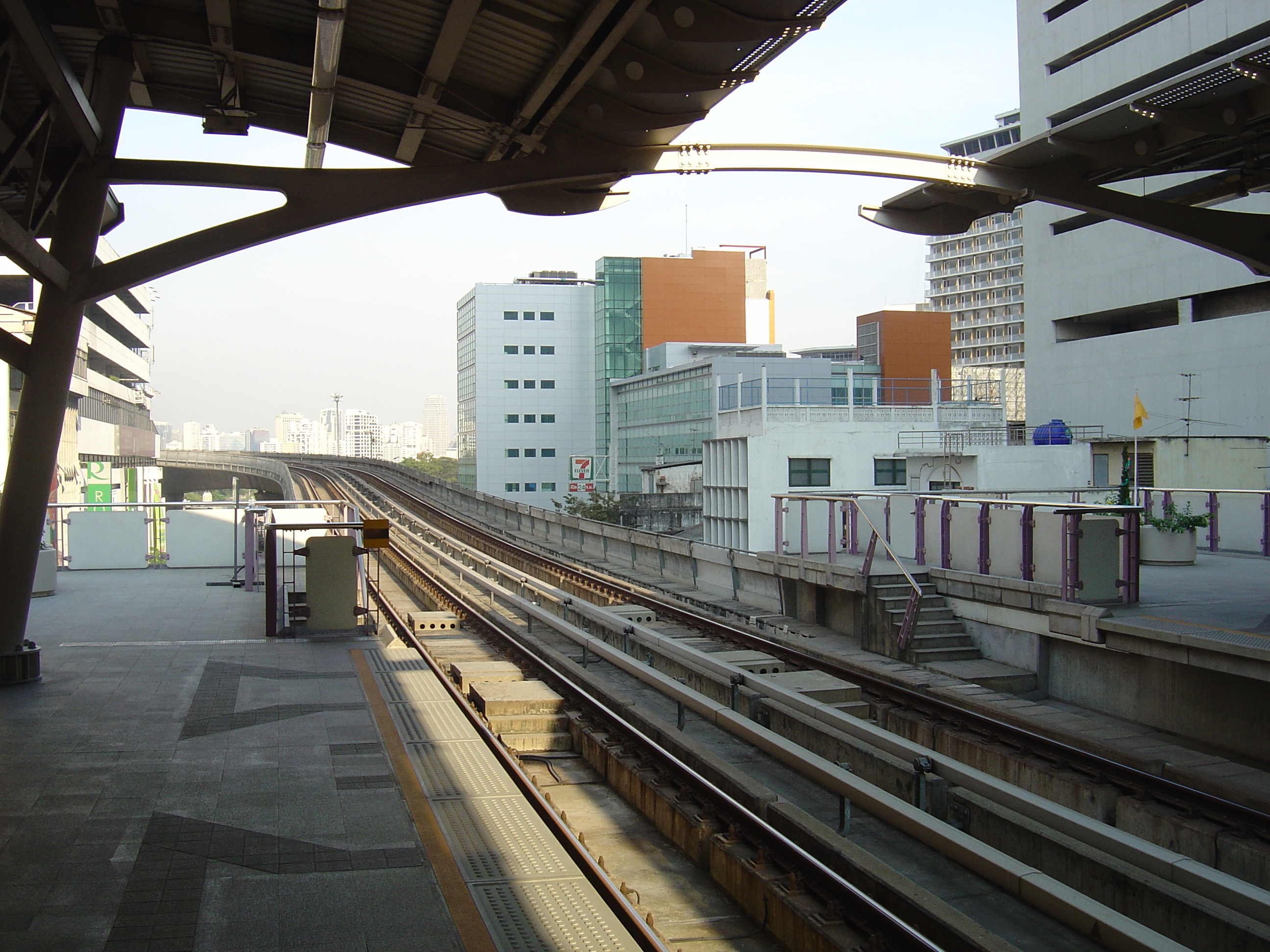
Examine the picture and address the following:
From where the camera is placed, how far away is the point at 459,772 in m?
7.21

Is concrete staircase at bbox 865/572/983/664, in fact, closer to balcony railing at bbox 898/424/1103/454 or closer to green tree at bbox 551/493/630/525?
balcony railing at bbox 898/424/1103/454

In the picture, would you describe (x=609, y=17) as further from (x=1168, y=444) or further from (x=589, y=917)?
(x=1168, y=444)

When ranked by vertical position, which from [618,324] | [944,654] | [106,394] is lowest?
[944,654]

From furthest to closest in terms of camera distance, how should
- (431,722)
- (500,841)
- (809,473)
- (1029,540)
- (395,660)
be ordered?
1. (809,473)
2. (1029,540)
3. (395,660)
4. (431,722)
5. (500,841)

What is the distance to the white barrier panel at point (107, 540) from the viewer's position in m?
19.4

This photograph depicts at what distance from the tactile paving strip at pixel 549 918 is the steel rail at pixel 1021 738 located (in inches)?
196

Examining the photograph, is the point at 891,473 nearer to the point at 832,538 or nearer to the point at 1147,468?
the point at 1147,468

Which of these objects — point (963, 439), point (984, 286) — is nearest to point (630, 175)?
point (963, 439)

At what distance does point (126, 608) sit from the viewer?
14.7 meters

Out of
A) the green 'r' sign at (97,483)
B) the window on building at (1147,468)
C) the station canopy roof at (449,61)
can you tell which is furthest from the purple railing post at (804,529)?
the green 'r' sign at (97,483)

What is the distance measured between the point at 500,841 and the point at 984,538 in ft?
29.6

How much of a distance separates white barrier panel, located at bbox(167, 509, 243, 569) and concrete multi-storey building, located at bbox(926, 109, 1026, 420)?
4449 inches

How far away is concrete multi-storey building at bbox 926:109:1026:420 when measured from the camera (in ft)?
412

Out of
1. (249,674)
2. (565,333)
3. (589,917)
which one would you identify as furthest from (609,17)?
(565,333)
